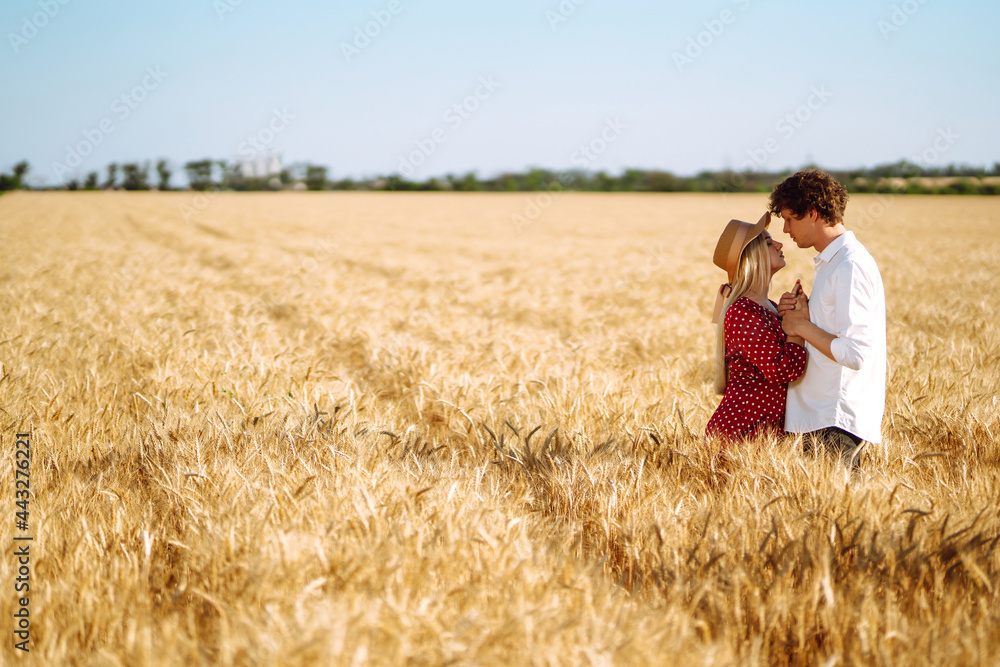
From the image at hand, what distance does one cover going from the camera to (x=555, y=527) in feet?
7.34

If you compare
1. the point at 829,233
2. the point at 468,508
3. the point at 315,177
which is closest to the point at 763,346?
the point at 829,233

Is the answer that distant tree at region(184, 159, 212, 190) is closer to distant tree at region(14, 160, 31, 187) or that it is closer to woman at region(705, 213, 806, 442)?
distant tree at region(14, 160, 31, 187)

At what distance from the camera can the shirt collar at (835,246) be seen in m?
2.46

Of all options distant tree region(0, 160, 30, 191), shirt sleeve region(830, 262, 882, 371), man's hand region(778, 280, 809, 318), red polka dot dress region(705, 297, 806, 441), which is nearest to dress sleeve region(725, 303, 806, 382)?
red polka dot dress region(705, 297, 806, 441)

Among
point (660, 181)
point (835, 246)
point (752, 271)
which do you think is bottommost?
point (752, 271)

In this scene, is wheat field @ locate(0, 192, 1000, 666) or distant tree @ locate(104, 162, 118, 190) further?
distant tree @ locate(104, 162, 118, 190)

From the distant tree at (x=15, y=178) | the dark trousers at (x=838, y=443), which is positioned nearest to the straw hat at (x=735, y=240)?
the dark trousers at (x=838, y=443)

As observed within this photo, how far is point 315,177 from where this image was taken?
77.8m

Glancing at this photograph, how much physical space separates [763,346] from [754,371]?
9.3 inches

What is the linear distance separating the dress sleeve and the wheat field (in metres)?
0.30

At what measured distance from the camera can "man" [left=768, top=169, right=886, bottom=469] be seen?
236cm

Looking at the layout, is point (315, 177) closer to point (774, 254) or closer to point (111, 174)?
point (111, 174)

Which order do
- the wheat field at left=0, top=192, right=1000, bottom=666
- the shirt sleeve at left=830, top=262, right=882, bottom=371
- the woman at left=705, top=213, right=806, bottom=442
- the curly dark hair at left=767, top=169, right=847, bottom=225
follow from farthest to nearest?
the woman at left=705, top=213, right=806, bottom=442, the curly dark hair at left=767, top=169, right=847, bottom=225, the shirt sleeve at left=830, top=262, right=882, bottom=371, the wheat field at left=0, top=192, right=1000, bottom=666

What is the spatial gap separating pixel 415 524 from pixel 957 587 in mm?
1542
